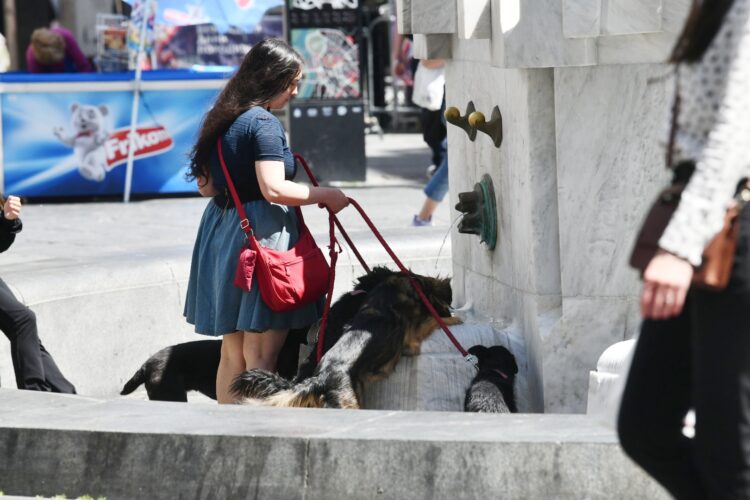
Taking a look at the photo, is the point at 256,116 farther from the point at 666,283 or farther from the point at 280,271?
the point at 666,283

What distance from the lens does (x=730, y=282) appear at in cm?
247

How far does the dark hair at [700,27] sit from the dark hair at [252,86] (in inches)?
95.4

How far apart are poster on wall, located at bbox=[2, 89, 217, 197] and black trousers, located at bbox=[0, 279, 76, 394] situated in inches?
259

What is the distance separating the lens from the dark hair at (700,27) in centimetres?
254

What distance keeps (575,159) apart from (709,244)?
2077 millimetres

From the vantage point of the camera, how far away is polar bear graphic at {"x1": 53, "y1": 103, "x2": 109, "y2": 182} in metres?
12.0

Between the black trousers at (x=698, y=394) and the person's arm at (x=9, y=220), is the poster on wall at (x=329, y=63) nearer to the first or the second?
the person's arm at (x=9, y=220)

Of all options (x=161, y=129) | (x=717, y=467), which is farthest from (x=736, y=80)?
(x=161, y=129)

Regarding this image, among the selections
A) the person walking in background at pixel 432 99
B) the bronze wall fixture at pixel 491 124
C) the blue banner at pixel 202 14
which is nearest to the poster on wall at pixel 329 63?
the blue banner at pixel 202 14

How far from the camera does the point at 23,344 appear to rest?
17.6 feet

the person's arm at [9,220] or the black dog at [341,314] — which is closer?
the black dog at [341,314]

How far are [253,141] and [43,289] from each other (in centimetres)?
162

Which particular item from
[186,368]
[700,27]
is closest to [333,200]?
[186,368]

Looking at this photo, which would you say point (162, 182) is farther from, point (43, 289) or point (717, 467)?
point (717, 467)
